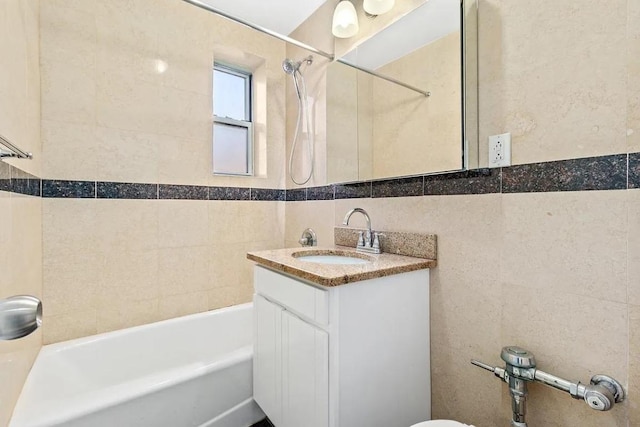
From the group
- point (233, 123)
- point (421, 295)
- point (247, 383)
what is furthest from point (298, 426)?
point (233, 123)

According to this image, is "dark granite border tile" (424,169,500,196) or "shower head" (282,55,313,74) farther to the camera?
"shower head" (282,55,313,74)

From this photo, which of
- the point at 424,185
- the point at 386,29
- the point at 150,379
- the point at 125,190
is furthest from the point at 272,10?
the point at 150,379

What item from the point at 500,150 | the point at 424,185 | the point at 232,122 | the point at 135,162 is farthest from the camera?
the point at 232,122

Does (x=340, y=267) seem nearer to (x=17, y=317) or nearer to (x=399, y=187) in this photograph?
(x=399, y=187)

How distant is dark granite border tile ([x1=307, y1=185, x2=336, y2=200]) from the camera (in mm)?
2010

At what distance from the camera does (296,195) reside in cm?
237

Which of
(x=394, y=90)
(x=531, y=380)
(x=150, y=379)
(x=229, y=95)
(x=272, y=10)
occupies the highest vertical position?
(x=272, y=10)

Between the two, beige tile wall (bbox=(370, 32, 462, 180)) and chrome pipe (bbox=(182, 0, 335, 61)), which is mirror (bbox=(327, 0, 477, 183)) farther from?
chrome pipe (bbox=(182, 0, 335, 61))

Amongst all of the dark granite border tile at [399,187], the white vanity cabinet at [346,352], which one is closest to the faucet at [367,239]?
the dark granite border tile at [399,187]

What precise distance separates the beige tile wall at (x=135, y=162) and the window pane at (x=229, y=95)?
16 centimetres

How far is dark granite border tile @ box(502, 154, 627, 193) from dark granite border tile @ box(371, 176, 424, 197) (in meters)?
0.37

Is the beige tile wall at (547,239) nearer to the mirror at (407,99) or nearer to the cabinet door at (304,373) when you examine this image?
the mirror at (407,99)

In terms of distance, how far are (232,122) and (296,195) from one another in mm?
727

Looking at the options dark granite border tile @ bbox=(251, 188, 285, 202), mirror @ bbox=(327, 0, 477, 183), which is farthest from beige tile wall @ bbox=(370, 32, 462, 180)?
dark granite border tile @ bbox=(251, 188, 285, 202)
